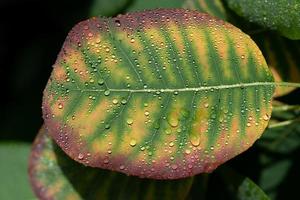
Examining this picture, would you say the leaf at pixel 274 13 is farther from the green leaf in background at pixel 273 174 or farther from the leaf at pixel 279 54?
the green leaf in background at pixel 273 174

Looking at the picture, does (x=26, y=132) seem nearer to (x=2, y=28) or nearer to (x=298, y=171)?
(x=2, y=28)

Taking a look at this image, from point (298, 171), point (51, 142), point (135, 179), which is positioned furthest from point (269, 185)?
point (51, 142)

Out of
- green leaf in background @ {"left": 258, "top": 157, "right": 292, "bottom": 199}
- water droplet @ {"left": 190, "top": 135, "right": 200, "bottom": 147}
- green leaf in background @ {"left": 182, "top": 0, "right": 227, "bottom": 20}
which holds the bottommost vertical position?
green leaf in background @ {"left": 258, "top": 157, "right": 292, "bottom": 199}

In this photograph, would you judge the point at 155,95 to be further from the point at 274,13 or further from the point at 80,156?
the point at 274,13

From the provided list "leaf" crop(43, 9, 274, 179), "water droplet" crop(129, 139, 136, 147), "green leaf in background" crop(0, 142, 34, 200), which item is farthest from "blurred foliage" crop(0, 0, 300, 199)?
"water droplet" crop(129, 139, 136, 147)

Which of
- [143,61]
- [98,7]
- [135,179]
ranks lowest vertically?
[135,179]

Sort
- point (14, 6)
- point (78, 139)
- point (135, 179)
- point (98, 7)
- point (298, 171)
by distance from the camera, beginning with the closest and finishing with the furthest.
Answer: point (78, 139)
point (135, 179)
point (298, 171)
point (98, 7)
point (14, 6)

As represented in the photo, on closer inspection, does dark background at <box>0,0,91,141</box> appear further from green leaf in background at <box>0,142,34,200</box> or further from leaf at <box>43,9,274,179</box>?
leaf at <box>43,9,274,179</box>

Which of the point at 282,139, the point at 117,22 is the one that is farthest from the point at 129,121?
the point at 282,139
